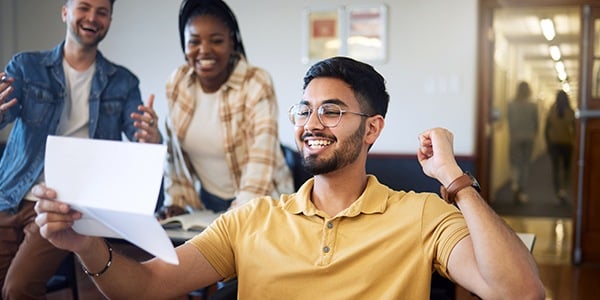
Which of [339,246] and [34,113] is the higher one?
[34,113]

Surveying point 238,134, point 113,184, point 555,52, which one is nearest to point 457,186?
point 113,184

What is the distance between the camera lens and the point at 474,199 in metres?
1.43

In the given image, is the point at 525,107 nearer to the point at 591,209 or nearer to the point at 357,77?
the point at 591,209

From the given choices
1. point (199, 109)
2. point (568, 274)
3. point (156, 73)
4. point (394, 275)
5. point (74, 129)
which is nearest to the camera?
point (394, 275)

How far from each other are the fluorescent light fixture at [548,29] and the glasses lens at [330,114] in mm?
8179

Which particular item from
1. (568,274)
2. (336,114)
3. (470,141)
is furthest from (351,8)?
(336,114)

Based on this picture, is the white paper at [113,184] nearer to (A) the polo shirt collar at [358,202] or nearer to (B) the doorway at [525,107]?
(A) the polo shirt collar at [358,202]

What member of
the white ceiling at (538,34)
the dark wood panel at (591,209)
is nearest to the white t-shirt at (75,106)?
the dark wood panel at (591,209)

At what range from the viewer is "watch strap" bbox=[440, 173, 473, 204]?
1.46 m

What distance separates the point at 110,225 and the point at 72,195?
9 centimetres

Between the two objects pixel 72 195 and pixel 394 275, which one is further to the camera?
pixel 394 275

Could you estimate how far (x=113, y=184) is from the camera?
47.0 inches

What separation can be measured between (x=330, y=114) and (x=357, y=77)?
0.12 meters

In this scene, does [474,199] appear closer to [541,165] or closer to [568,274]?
[568,274]
